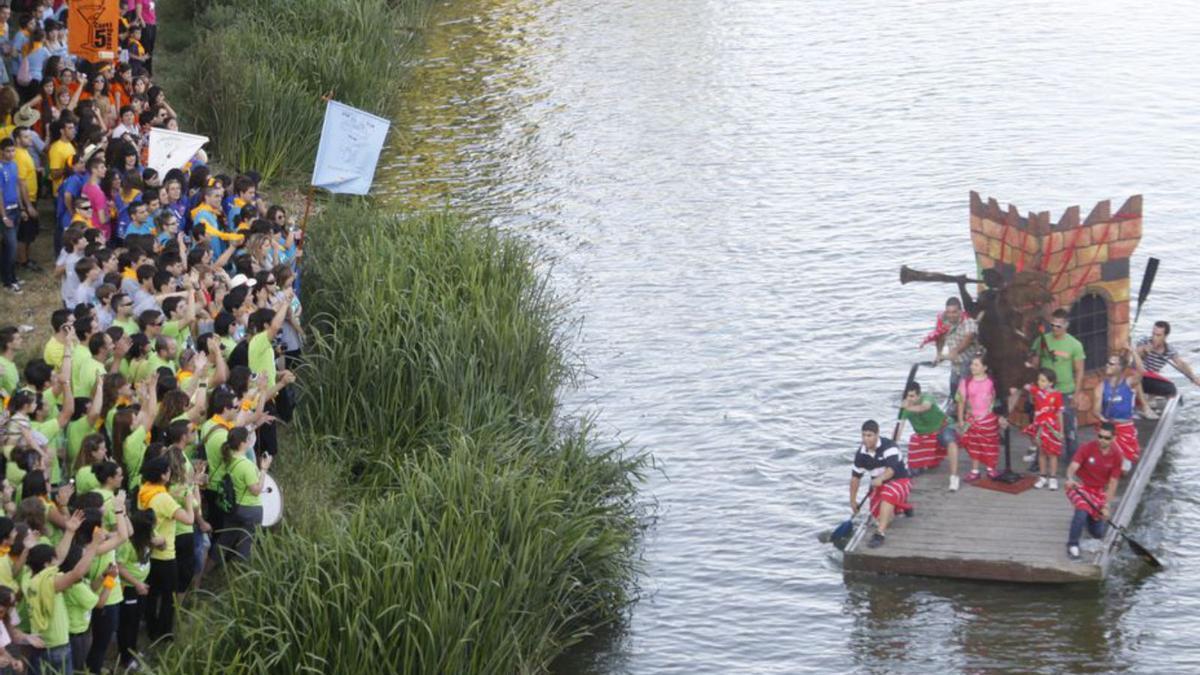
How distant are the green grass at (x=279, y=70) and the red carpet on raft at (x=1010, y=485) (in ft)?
44.4

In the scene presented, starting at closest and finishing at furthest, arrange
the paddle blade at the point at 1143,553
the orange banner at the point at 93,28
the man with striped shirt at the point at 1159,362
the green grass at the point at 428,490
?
the green grass at the point at 428,490, the paddle blade at the point at 1143,553, the man with striped shirt at the point at 1159,362, the orange banner at the point at 93,28

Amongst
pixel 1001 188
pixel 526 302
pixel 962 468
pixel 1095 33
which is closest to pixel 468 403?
pixel 526 302

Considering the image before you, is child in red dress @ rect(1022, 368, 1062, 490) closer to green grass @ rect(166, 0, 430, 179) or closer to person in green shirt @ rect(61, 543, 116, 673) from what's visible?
person in green shirt @ rect(61, 543, 116, 673)

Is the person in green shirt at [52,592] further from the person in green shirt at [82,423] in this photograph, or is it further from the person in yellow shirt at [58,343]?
the person in yellow shirt at [58,343]

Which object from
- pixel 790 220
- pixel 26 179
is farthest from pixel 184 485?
pixel 790 220

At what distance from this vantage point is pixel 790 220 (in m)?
29.7

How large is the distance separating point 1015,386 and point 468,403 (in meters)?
5.86

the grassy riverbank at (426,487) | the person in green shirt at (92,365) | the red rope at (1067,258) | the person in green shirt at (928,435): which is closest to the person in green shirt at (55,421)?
the person in green shirt at (92,365)

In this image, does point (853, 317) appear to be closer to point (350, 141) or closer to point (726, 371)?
point (726, 371)

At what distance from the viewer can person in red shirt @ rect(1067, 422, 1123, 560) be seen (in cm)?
1805

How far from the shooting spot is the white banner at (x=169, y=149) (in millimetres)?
21516

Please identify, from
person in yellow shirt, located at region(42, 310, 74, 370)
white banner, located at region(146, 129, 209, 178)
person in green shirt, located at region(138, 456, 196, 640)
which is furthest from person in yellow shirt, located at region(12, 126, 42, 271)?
person in green shirt, located at region(138, 456, 196, 640)

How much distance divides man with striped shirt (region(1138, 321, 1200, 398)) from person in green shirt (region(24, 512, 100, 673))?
12.6m

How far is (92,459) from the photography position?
1434cm
